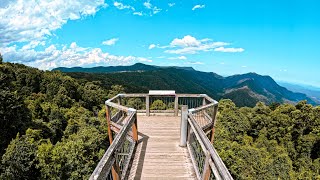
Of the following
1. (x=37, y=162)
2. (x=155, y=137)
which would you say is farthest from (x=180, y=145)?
(x=37, y=162)

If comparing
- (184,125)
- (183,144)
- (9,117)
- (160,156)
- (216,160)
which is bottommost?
(9,117)

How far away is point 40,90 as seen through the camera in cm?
5538

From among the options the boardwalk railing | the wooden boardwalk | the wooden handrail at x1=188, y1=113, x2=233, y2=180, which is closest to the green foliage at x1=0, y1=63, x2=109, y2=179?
the boardwalk railing

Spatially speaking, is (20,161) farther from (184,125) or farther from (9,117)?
(184,125)

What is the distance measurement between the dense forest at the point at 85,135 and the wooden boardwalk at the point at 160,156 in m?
15.8

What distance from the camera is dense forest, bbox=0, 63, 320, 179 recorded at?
2069cm

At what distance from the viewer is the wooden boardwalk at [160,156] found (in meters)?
5.48

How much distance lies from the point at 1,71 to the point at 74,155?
15770mm

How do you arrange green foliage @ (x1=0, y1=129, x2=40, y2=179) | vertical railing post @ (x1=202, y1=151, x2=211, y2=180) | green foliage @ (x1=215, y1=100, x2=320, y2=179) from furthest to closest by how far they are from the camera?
green foliage @ (x1=215, y1=100, x2=320, y2=179) → green foliage @ (x1=0, y1=129, x2=40, y2=179) → vertical railing post @ (x1=202, y1=151, x2=211, y2=180)

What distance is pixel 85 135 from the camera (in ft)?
93.4

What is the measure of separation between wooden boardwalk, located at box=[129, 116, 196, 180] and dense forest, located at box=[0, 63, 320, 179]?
15786 millimetres

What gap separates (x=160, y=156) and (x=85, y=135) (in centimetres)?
2451

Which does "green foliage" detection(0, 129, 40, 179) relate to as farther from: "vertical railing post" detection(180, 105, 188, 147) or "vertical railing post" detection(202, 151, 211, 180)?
"vertical railing post" detection(202, 151, 211, 180)

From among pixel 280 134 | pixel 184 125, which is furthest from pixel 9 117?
pixel 280 134
